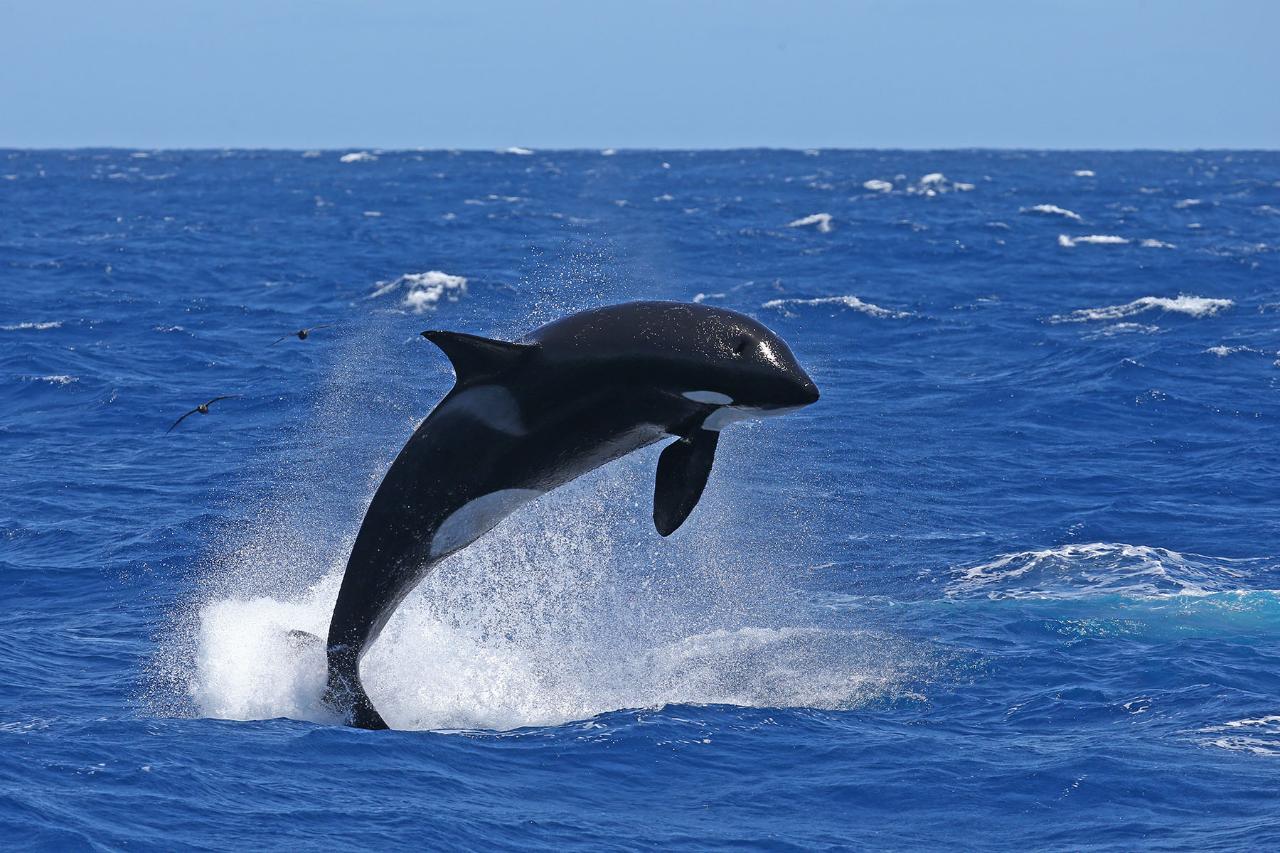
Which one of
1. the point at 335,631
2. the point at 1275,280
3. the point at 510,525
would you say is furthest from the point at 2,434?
the point at 1275,280

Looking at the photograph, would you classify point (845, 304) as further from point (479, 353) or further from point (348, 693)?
point (479, 353)

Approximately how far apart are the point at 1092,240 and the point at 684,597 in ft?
155

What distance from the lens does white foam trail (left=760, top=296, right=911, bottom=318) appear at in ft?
131

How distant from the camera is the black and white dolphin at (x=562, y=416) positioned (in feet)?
34.2

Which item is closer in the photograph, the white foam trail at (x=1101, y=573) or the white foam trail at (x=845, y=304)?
the white foam trail at (x=1101, y=573)

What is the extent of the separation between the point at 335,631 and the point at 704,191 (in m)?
92.3

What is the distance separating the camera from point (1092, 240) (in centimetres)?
6134

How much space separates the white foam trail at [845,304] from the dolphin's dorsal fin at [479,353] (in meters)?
29.5

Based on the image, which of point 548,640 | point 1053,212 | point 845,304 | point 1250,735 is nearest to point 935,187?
point 1053,212

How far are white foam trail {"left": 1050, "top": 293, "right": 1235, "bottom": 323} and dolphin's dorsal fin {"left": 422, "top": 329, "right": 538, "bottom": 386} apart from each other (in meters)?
30.6

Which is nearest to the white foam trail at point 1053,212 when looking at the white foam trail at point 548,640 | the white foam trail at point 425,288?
Result: the white foam trail at point 425,288

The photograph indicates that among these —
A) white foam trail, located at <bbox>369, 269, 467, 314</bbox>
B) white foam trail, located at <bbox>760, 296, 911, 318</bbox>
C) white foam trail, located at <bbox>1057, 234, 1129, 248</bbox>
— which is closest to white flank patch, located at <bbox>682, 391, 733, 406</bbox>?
white foam trail, located at <bbox>760, 296, 911, 318</bbox>

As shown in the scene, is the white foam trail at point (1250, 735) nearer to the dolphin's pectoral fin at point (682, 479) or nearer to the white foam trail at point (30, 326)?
the dolphin's pectoral fin at point (682, 479)

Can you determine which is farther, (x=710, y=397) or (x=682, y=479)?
(x=682, y=479)
